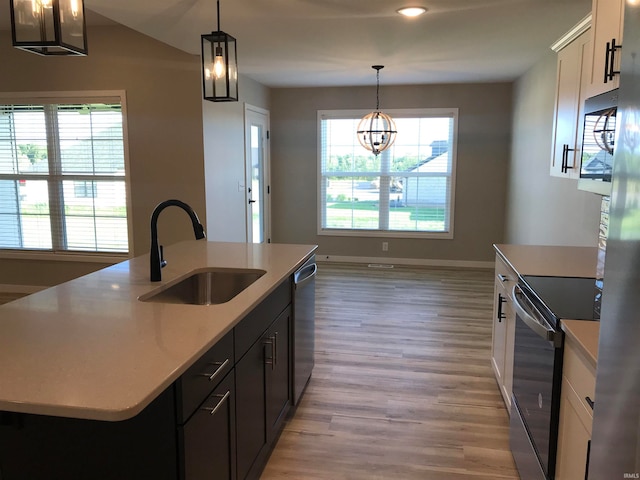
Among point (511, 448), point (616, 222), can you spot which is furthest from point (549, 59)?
point (616, 222)

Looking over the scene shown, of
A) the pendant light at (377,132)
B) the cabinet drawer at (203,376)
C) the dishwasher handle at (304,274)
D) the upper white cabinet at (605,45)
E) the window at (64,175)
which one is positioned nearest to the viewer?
the cabinet drawer at (203,376)

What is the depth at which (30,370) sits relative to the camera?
1.29 meters

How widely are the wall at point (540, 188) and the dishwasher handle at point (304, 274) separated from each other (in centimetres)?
200

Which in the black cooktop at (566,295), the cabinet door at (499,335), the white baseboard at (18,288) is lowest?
the white baseboard at (18,288)

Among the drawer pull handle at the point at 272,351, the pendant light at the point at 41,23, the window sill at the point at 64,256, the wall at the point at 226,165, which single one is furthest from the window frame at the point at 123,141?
the pendant light at the point at 41,23

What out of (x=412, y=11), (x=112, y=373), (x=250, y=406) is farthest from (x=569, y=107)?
(x=112, y=373)

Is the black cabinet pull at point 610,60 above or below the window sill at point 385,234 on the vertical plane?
above

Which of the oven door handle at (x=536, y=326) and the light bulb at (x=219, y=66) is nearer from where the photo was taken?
the oven door handle at (x=536, y=326)

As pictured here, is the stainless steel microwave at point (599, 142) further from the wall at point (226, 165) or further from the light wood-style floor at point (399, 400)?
the wall at point (226, 165)

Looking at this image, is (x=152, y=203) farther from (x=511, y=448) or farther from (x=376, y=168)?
(x=511, y=448)

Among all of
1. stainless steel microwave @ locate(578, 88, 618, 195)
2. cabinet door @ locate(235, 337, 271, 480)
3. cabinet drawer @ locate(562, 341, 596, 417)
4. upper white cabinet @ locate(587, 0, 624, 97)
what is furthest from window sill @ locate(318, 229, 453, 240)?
cabinet drawer @ locate(562, 341, 596, 417)

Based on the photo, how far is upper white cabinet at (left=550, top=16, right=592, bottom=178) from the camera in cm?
282

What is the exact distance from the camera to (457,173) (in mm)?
6695

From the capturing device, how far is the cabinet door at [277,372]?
7.34ft
